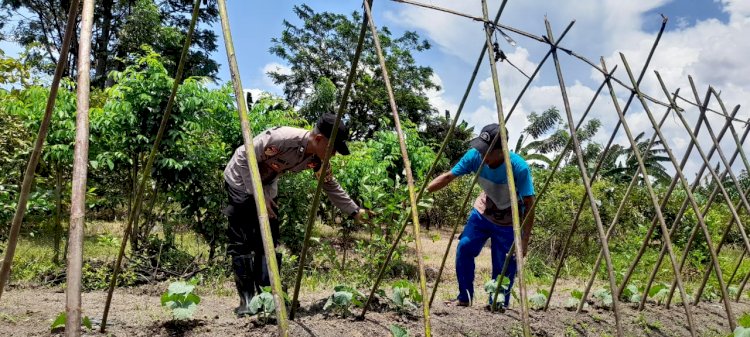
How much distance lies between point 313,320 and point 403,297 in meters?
0.60

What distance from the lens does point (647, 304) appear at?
446cm

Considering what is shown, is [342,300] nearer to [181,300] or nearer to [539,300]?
[181,300]

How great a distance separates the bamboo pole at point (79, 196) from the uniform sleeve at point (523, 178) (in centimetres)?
298

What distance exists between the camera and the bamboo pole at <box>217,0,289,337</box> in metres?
1.17

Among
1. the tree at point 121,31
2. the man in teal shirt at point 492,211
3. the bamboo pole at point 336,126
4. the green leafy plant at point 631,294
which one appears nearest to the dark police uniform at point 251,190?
the bamboo pole at point 336,126

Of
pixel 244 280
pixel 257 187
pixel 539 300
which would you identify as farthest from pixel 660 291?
pixel 257 187

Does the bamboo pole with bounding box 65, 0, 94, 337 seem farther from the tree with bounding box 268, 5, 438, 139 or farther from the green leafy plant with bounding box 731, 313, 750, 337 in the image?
the tree with bounding box 268, 5, 438, 139

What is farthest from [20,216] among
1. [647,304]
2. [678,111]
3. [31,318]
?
[647,304]

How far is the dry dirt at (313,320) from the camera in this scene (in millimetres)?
2688

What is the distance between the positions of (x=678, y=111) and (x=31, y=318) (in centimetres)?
404

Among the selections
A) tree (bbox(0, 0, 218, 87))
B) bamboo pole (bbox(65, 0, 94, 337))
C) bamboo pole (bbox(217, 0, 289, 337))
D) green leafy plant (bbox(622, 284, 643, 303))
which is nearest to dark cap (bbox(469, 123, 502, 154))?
green leafy plant (bbox(622, 284, 643, 303))

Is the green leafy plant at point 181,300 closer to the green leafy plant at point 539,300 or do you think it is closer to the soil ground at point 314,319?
the soil ground at point 314,319

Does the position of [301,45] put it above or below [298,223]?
above

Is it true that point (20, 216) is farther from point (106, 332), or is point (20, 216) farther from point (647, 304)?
point (647, 304)
